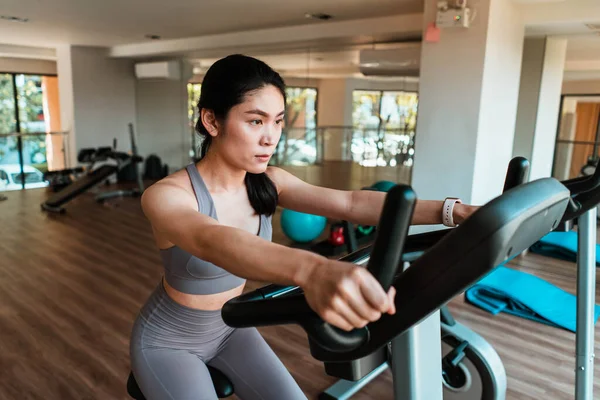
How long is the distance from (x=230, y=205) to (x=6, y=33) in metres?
5.98

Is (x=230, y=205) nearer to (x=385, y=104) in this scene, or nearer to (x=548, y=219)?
(x=548, y=219)

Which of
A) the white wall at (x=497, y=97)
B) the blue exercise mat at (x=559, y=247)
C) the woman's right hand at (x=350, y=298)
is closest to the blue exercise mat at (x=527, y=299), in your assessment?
the white wall at (x=497, y=97)

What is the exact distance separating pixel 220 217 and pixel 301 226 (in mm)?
3018

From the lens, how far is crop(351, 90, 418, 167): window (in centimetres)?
437

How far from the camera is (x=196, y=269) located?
3.28ft

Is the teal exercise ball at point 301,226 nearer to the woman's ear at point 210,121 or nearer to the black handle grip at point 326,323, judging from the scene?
the woman's ear at point 210,121

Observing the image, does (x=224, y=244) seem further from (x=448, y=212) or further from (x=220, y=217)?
(x=448, y=212)

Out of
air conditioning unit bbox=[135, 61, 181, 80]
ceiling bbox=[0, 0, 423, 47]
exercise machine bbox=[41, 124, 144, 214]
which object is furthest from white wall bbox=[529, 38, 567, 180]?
air conditioning unit bbox=[135, 61, 181, 80]

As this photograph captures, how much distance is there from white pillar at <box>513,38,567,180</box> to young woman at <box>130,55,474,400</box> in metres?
3.48

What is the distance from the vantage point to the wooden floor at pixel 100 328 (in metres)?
2.11

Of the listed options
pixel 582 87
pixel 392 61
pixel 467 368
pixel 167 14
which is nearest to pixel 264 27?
pixel 167 14

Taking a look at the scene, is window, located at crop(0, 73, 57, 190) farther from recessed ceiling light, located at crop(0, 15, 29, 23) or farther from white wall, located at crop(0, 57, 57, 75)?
recessed ceiling light, located at crop(0, 15, 29, 23)

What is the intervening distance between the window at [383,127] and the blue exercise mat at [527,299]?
5.20 ft

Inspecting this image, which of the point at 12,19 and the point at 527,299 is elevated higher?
the point at 12,19
